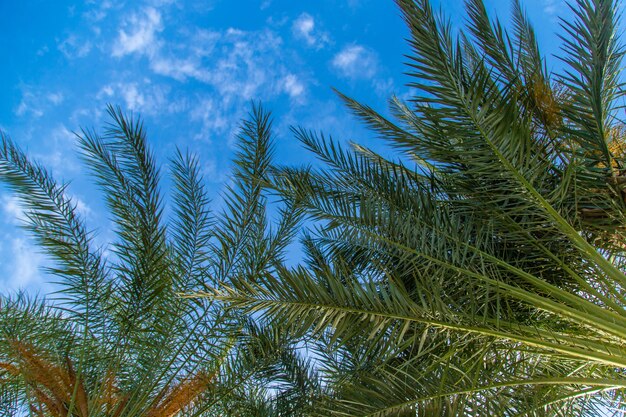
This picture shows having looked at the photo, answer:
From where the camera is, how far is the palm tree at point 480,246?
2.80m

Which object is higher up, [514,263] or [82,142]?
[82,142]

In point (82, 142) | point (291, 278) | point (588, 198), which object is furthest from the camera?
point (82, 142)

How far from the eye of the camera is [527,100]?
148 inches

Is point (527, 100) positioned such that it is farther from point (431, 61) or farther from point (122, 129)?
point (122, 129)

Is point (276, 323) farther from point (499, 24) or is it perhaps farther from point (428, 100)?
point (499, 24)

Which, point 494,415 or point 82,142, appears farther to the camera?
point 82,142

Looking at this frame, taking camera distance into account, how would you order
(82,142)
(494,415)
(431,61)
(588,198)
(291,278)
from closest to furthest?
1. (291,278)
2. (494,415)
3. (431,61)
4. (588,198)
5. (82,142)

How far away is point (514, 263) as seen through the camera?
3.78 metres

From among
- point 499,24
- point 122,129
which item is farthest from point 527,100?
point 122,129

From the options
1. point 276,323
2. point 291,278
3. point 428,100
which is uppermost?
point 428,100

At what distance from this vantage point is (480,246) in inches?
143

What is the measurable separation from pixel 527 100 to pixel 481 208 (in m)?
0.96

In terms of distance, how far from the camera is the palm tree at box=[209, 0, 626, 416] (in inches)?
110

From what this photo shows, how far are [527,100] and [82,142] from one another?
380 centimetres
